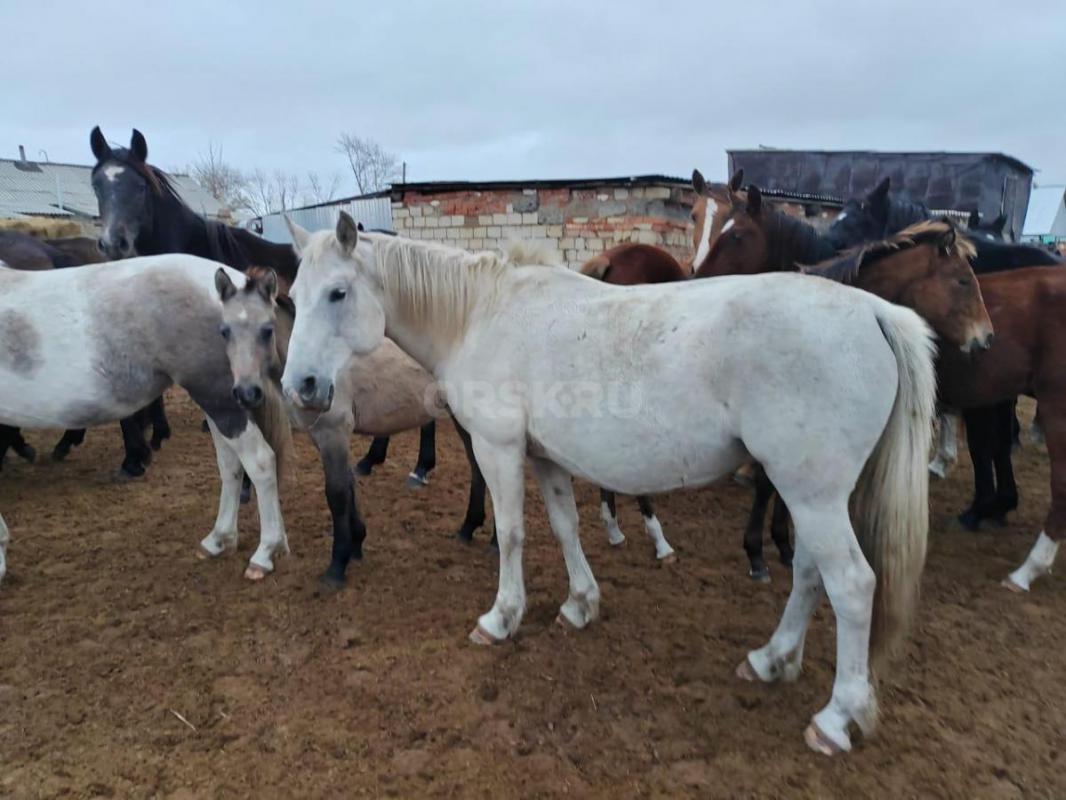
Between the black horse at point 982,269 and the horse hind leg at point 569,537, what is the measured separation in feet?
10.1

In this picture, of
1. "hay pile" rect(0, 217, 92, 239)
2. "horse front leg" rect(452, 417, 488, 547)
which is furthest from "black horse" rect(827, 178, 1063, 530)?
"hay pile" rect(0, 217, 92, 239)

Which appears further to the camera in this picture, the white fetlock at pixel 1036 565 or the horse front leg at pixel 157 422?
the horse front leg at pixel 157 422

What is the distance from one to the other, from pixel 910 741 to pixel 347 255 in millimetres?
2927

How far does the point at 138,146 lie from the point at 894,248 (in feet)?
16.9

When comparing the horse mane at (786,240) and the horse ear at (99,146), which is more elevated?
the horse ear at (99,146)

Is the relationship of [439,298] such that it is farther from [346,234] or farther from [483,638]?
[483,638]

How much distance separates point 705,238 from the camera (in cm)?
446

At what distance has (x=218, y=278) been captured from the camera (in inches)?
122

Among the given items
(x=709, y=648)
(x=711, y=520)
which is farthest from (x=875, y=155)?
(x=709, y=648)

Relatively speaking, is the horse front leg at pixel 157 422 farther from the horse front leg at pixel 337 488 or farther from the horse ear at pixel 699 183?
the horse ear at pixel 699 183

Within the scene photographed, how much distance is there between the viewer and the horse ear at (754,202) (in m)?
4.16

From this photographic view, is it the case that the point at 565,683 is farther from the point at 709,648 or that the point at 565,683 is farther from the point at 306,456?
the point at 306,456

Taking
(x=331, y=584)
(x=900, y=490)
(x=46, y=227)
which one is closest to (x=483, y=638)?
(x=331, y=584)

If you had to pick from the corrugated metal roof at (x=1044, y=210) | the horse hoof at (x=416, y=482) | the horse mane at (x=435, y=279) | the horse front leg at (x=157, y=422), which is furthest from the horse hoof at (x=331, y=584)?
the corrugated metal roof at (x=1044, y=210)
